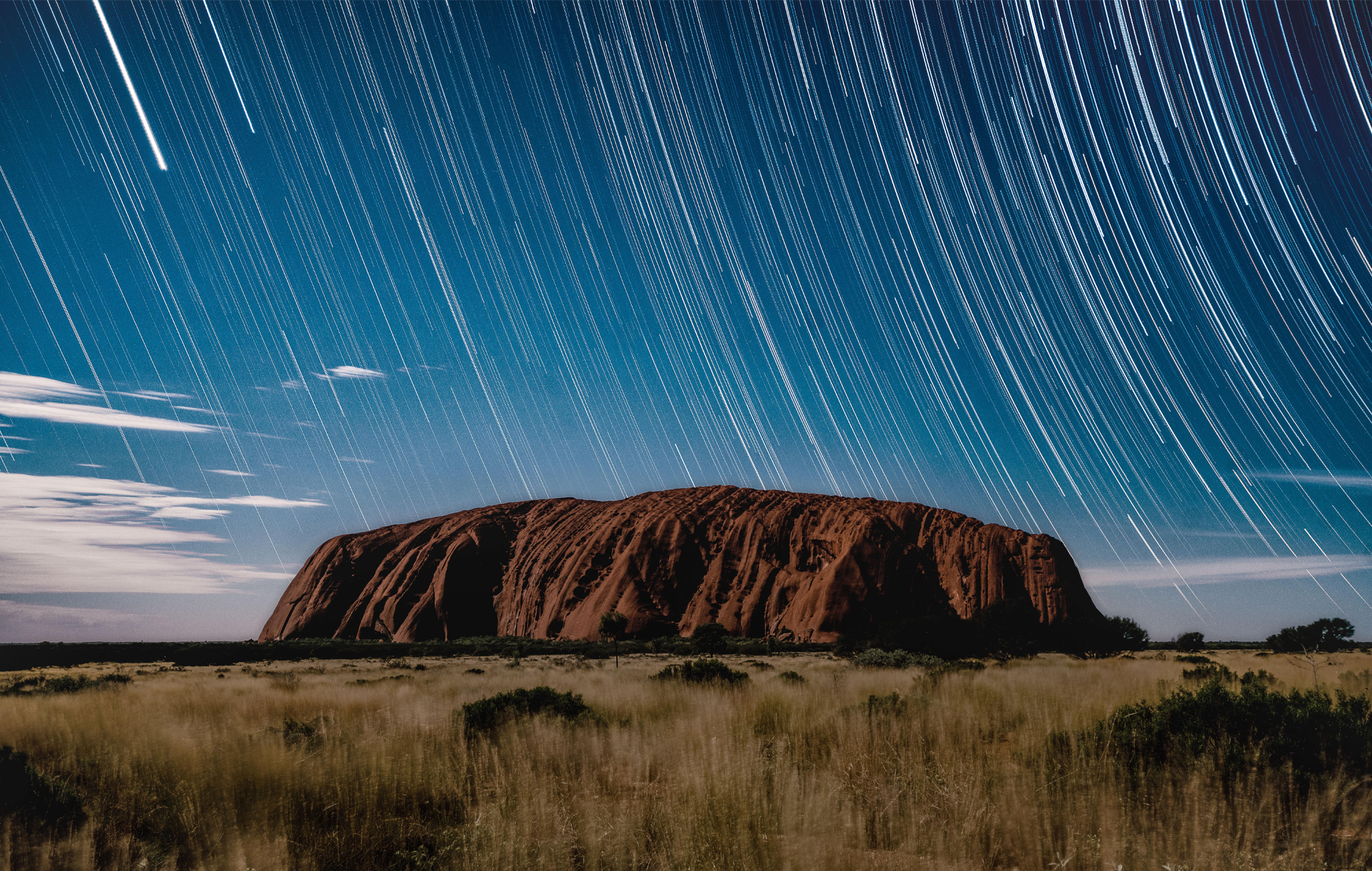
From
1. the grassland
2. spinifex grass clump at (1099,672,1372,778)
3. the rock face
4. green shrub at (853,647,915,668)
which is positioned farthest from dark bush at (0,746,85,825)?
the rock face

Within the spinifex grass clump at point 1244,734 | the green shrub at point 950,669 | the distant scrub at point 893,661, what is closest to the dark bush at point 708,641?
the distant scrub at point 893,661

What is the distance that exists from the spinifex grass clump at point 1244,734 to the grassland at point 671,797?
29 cm

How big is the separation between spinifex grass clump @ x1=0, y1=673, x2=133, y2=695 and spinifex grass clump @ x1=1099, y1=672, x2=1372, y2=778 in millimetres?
23159

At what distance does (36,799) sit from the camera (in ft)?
18.6

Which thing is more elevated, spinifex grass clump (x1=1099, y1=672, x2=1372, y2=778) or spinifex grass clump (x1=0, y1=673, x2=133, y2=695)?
spinifex grass clump (x1=1099, y1=672, x2=1372, y2=778)

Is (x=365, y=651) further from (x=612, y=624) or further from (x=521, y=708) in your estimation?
(x=521, y=708)

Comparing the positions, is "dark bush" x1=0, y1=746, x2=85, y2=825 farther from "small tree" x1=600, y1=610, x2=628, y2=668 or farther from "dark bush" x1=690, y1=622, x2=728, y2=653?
"dark bush" x1=690, y1=622, x2=728, y2=653

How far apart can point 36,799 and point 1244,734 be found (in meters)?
11.2

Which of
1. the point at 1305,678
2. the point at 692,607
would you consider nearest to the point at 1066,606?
the point at 692,607

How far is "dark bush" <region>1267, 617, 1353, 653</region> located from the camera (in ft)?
155

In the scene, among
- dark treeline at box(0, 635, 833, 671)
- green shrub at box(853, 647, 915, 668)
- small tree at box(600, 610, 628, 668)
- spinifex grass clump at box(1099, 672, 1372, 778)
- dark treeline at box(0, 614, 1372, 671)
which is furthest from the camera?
dark treeline at box(0, 635, 833, 671)

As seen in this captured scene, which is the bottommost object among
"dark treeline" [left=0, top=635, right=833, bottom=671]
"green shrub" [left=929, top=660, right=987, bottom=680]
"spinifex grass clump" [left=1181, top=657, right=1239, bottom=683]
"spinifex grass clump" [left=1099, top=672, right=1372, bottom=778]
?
"dark treeline" [left=0, top=635, right=833, bottom=671]

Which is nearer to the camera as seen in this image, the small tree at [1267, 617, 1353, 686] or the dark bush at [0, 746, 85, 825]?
the dark bush at [0, 746, 85, 825]

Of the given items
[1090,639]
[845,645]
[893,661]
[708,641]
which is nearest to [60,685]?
[893,661]
